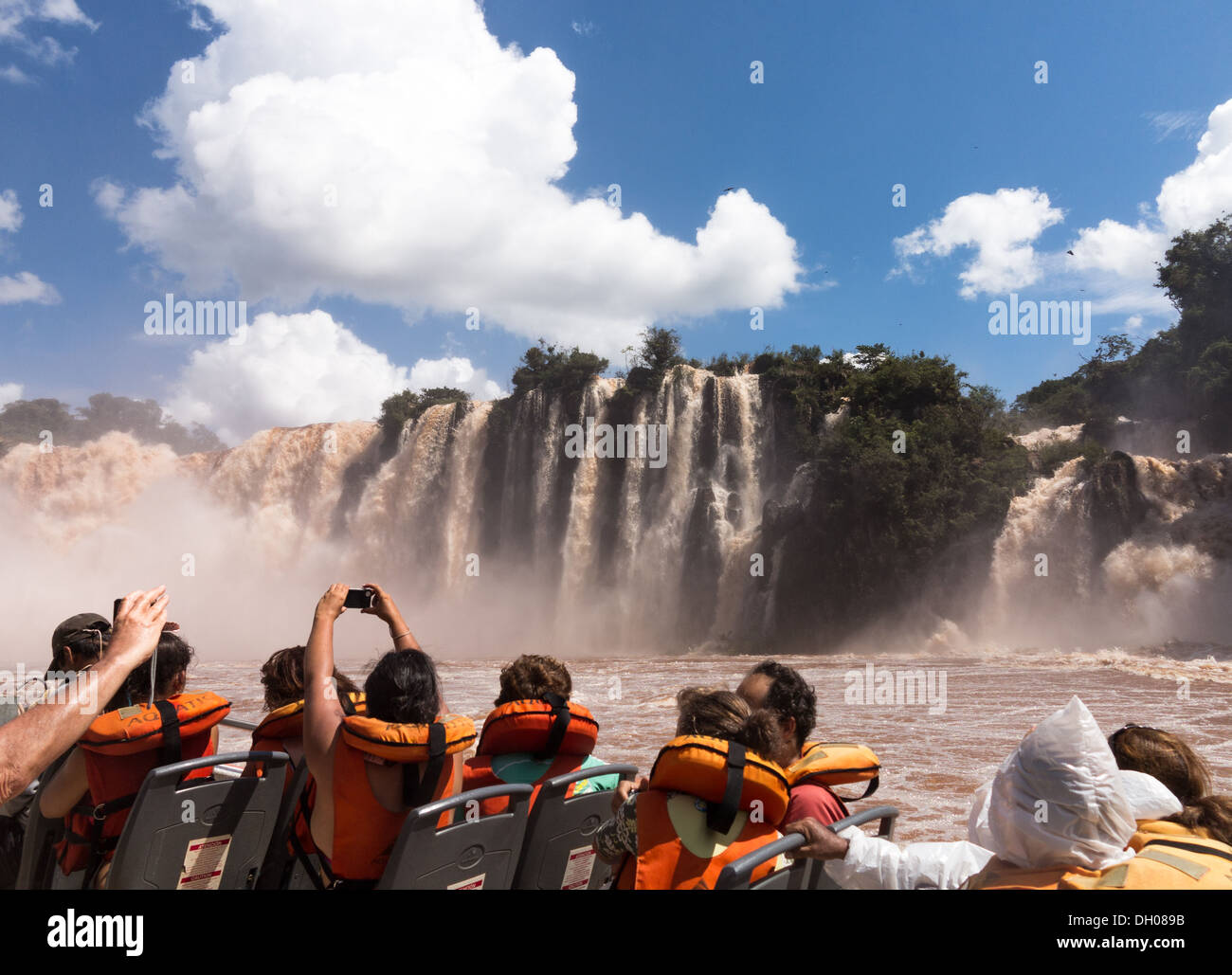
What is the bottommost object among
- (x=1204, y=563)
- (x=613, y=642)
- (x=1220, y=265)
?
(x=613, y=642)

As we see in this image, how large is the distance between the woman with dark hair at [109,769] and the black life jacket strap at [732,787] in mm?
1886

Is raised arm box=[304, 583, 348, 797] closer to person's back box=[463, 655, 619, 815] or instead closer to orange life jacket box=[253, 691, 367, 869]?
orange life jacket box=[253, 691, 367, 869]

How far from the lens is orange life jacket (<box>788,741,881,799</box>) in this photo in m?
2.86

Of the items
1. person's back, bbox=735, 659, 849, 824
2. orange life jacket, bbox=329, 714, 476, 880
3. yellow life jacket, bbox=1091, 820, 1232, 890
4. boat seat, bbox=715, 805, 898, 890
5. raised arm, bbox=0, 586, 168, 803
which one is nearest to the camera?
raised arm, bbox=0, 586, 168, 803

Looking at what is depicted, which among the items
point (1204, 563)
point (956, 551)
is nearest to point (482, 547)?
point (956, 551)

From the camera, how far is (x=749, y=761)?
2330 mm

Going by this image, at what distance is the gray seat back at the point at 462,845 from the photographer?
2.47m

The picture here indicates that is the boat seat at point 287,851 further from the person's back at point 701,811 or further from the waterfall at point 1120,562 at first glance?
the waterfall at point 1120,562

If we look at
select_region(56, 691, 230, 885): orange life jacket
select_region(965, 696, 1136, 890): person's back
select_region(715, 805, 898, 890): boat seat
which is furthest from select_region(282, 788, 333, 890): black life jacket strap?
select_region(965, 696, 1136, 890): person's back

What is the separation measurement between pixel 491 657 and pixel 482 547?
8941 mm

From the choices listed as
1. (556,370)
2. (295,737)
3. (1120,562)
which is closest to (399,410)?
(556,370)

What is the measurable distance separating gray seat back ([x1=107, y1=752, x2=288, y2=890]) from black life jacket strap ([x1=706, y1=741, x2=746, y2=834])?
5.20 ft

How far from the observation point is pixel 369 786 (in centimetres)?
269

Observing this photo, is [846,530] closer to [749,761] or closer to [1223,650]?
[1223,650]
